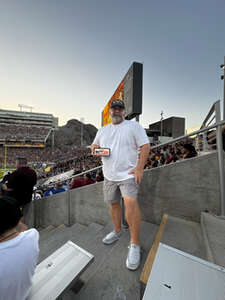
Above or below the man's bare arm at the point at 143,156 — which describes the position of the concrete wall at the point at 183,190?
below

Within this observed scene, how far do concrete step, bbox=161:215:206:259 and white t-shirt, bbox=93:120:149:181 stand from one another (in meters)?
1.00

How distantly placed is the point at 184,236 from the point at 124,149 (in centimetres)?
137

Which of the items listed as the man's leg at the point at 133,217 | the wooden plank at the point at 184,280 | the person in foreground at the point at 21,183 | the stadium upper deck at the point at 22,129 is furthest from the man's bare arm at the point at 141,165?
the stadium upper deck at the point at 22,129

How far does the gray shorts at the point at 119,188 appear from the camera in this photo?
1446mm

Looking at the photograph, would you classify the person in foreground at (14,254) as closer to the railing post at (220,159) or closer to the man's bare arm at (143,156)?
the man's bare arm at (143,156)

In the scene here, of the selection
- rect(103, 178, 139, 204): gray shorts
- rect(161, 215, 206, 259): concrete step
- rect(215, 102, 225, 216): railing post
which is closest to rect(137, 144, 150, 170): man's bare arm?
rect(103, 178, 139, 204): gray shorts

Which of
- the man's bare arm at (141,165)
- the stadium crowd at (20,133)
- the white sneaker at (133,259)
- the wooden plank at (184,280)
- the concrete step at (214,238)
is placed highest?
the stadium crowd at (20,133)

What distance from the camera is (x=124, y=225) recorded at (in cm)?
210

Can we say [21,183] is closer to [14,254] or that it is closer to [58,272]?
[58,272]

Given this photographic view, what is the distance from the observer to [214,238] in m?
1.35

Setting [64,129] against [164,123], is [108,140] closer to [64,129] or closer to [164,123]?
[164,123]

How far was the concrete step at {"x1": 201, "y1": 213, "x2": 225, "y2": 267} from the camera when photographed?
1.11 metres

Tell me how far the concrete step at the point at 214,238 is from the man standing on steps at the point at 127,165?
2.19ft

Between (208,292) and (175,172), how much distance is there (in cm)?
157
